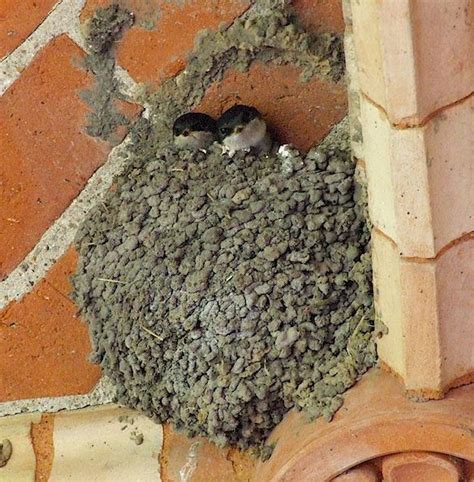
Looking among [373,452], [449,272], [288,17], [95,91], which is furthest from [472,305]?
[95,91]

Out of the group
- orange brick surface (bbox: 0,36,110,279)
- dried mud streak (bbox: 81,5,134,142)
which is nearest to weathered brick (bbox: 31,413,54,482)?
orange brick surface (bbox: 0,36,110,279)

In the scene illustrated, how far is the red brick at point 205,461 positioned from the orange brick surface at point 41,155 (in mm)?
363

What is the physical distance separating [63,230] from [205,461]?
15.7 inches

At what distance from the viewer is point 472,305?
3.69 feet

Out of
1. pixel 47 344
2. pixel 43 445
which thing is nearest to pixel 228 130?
pixel 47 344

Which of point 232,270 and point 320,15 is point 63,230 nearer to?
point 232,270

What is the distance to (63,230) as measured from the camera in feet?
4.86

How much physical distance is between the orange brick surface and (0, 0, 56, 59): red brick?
68 millimetres

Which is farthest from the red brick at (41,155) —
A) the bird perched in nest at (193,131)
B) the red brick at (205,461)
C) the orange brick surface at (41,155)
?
the red brick at (205,461)

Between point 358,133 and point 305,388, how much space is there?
0.34 meters

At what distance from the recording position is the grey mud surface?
1320 mm

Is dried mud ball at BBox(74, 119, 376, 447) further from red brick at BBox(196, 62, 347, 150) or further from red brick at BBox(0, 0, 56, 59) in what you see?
red brick at BBox(0, 0, 56, 59)

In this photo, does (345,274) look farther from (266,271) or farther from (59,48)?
(59,48)

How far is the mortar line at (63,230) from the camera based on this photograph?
1.47 m
